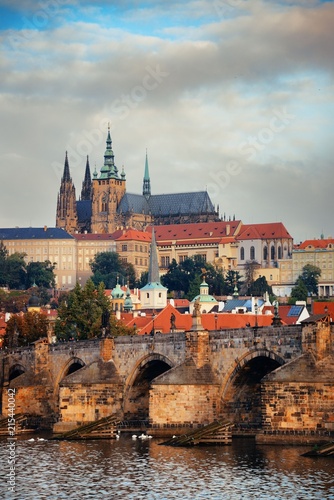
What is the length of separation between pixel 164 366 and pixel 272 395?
14.8 m

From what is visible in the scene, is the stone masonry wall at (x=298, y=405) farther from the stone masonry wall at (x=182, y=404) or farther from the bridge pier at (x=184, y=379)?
the stone masonry wall at (x=182, y=404)

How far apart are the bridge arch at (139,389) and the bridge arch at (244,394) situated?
7.25 metres

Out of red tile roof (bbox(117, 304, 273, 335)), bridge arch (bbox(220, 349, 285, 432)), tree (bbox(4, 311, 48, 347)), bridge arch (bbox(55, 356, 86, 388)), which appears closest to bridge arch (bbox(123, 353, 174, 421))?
bridge arch (bbox(55, 356, 86, 388))

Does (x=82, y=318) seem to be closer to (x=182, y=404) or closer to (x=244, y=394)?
(x=182, y=404)

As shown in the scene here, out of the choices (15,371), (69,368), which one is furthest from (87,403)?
(15,371)

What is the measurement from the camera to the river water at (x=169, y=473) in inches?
1937

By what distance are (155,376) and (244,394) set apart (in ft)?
30.5

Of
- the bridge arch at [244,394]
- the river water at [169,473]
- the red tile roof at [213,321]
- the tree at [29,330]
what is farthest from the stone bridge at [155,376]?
the red tile roof at [213,321]

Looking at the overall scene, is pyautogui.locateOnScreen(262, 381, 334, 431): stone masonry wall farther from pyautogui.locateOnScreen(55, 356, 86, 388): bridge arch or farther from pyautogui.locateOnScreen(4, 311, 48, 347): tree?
pyautogui.locateOnScreen(4, 311, 48, 347): tree

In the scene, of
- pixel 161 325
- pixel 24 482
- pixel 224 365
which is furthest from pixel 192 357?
pixel 161 325

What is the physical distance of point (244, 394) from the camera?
6494cm

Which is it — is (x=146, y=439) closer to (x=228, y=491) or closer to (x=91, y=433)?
(x=91, y=433)

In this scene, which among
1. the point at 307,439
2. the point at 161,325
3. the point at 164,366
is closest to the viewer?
the point at 307,439

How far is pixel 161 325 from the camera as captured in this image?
452 feet
